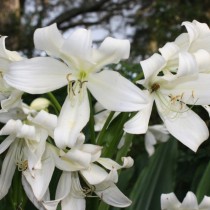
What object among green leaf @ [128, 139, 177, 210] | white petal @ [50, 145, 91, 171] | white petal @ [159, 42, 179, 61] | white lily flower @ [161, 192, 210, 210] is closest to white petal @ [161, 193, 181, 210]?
white lily flower @ [161, 192, 210, 210]

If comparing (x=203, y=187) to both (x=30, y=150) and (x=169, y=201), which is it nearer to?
(x=169, y=201)

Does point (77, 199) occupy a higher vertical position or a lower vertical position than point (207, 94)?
lower

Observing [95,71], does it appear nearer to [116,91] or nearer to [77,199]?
[116,91]

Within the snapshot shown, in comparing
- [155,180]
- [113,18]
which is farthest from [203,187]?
[113,18]

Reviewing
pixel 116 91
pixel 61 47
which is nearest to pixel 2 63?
pixel 61 47

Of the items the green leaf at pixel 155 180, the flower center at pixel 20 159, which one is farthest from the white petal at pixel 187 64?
the green leaf at pixel 155 180

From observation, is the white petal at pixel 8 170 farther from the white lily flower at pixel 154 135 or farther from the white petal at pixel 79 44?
the white lily flower at pixel 154 135

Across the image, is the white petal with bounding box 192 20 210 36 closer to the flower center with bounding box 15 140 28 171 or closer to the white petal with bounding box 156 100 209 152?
the white petal with bounding box 156 100 209 152

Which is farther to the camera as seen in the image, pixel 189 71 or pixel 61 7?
pixel 61 7
